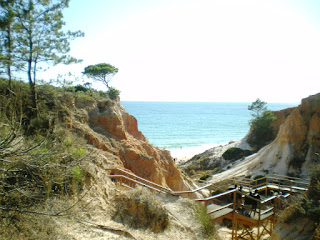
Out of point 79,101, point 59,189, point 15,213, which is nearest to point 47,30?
point 79,101

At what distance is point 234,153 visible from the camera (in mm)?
46219

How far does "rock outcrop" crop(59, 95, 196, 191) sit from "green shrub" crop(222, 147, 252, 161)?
2659cm

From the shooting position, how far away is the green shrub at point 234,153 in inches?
1787

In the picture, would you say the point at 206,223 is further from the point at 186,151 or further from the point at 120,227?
the point at 186,151

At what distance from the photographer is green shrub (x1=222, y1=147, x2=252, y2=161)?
4539 centimetres

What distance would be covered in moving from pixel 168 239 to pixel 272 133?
44.1 meters

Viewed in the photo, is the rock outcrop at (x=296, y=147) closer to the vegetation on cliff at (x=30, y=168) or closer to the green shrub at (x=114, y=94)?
the green shrub at (x=114, y=94)

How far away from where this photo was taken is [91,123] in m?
17.8

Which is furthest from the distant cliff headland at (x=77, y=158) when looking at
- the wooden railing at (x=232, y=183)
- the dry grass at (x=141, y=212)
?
the wooden railing at (x=232, y=183)

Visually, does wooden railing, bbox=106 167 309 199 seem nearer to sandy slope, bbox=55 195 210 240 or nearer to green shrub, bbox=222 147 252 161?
sandy slope, bbox=55 195 210 240

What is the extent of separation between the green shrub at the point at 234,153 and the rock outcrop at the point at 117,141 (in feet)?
87.2

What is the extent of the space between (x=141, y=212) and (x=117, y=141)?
327 inches

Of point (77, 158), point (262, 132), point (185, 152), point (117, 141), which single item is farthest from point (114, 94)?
point (185, 152)

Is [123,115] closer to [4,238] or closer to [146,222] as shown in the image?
[146,222]
